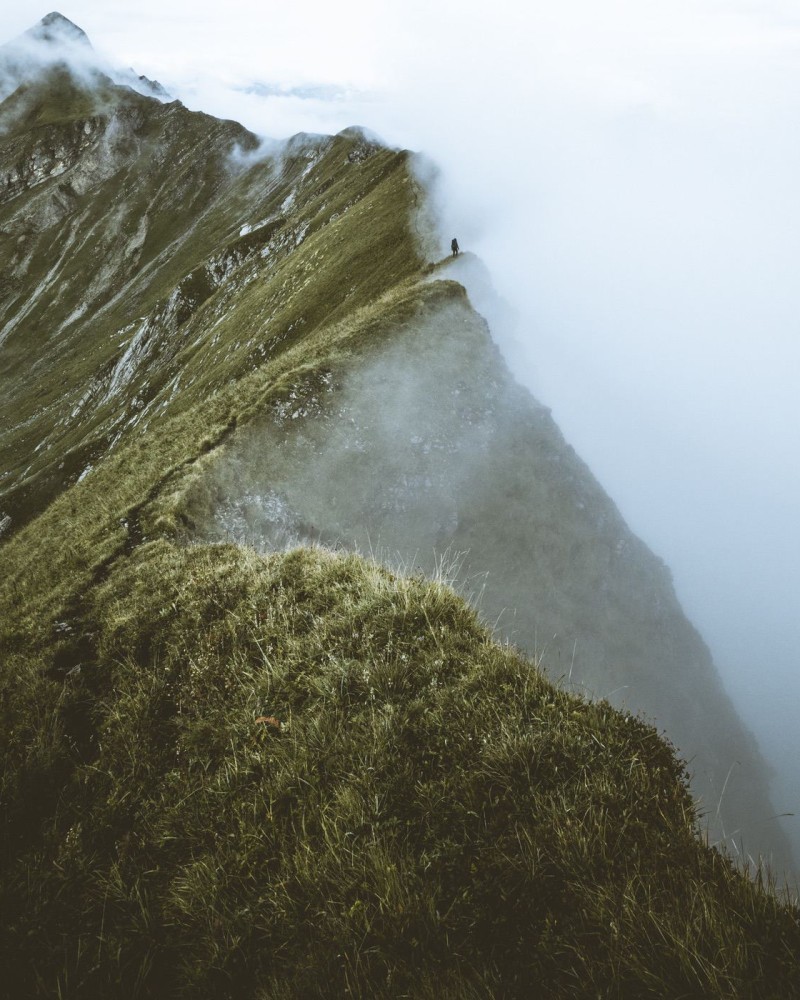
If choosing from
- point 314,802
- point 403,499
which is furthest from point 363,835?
point 403,499

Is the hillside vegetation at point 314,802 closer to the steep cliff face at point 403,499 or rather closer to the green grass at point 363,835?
the green grass at point 363,835

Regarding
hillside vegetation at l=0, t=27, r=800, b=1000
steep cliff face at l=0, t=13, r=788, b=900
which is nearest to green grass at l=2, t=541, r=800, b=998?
hillside vegetation at l=0, t=27, r=800, b=1000

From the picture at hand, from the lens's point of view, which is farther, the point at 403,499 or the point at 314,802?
the point at 403,499

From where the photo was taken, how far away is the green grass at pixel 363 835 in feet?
9.90

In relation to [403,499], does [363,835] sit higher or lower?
lower

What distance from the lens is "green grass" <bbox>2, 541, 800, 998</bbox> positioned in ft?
9.90

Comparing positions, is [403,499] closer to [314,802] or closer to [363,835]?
[314,802]

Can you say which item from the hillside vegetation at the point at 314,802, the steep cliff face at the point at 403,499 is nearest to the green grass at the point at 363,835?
the hillside vegetation at the point at 314,802

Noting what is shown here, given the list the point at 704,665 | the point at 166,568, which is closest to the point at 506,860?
the point at 166,568

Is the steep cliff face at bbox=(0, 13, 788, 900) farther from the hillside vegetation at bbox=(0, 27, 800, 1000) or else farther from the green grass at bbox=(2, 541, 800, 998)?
the green grass at bbox=(2, 541, 800, 998)

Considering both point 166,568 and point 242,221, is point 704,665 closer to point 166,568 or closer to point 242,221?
point 166,568

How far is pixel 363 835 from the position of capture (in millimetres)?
3783

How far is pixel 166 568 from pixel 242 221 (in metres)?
193

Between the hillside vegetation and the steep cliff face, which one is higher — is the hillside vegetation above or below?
below
